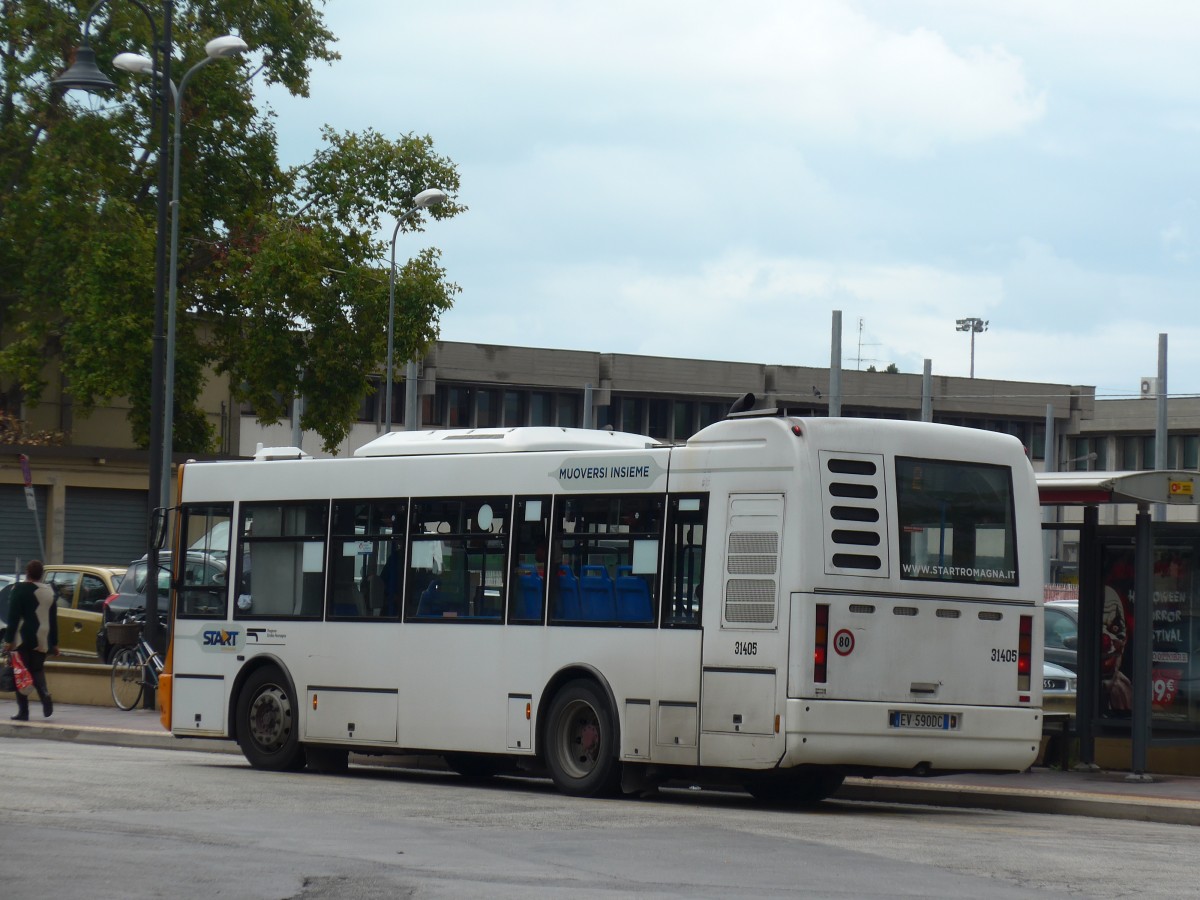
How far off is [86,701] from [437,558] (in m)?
Answer: 11.6

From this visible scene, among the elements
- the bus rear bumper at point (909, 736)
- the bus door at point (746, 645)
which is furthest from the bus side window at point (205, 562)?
the bus rear bumper at point (909, 736)

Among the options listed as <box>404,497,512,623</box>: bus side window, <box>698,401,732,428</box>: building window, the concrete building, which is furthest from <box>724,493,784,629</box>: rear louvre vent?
<box>698,401,732,428</box>: building window

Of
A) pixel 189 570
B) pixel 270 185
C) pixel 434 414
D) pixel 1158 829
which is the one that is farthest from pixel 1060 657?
pixel 434 414

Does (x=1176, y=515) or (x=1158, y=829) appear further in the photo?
(x=1176, y=515)

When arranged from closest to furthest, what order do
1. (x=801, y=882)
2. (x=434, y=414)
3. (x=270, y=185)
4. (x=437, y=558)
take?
(x=801, y=882) → (x=437, y=558) → (x=270, y=185) → (x=434, y=414)

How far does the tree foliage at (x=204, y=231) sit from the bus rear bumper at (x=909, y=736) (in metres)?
Result: 30.7

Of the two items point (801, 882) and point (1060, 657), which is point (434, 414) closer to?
point (1060, 657)

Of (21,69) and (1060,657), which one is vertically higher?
(21,69)

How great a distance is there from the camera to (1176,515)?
77438mm

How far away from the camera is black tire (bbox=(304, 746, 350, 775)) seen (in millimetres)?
17531

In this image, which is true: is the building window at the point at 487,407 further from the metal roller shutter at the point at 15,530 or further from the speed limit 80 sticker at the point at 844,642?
the speed limit 80 sticker at the point at 844,642

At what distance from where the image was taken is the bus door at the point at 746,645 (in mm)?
13570

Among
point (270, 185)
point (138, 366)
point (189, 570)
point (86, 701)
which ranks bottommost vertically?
point (86, 701)

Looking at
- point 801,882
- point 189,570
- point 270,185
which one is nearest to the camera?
point 801,882
